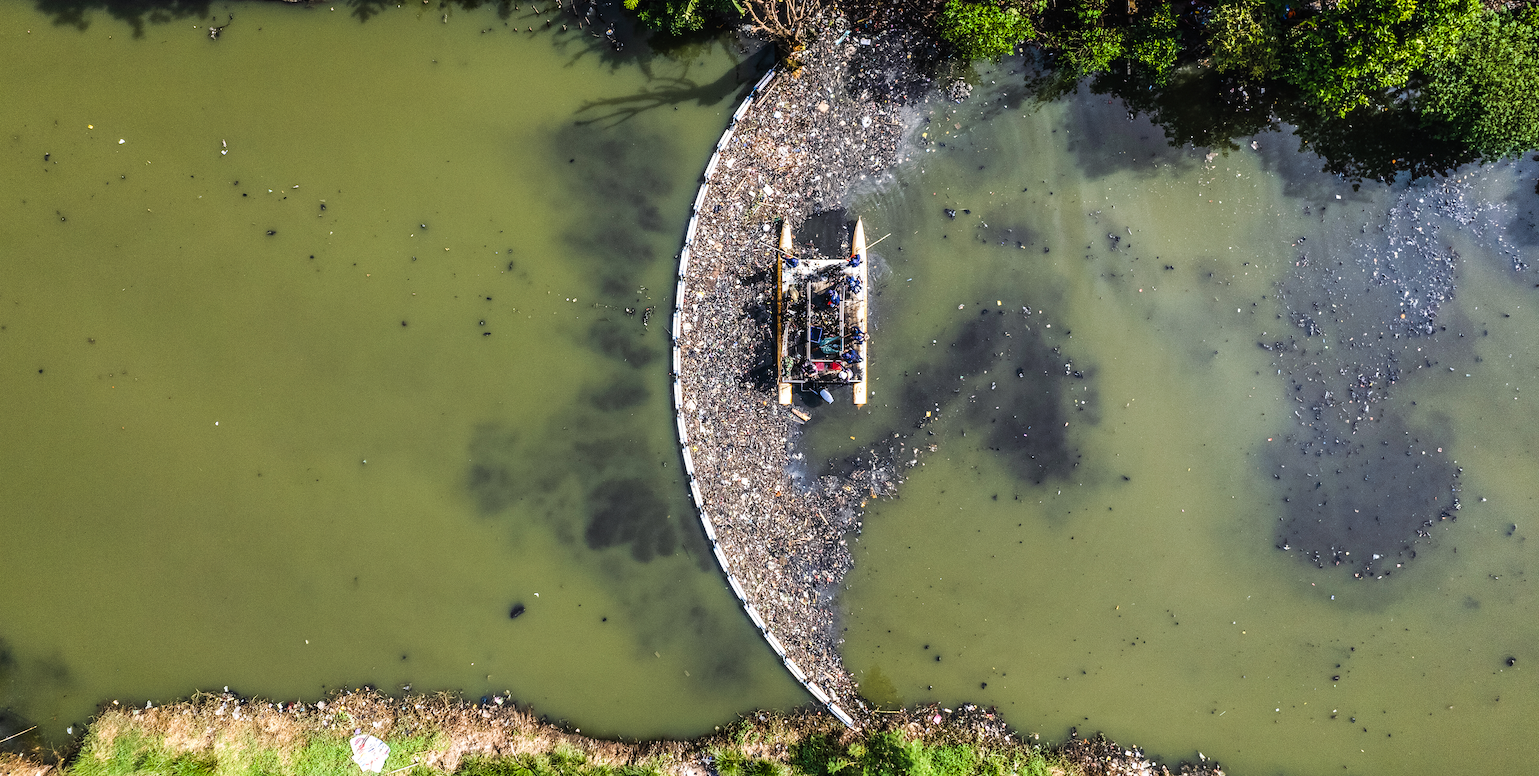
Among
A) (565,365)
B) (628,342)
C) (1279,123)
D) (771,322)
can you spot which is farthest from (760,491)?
(1279,123)

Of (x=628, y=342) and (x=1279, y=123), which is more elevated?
(x=1279, y=123)

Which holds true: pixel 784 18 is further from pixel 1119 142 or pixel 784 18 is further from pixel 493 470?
pixel 493 470

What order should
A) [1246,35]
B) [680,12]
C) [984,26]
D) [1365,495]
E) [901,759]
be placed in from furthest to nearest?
[1365,495]
[901,759]
[680,12]
[984,26]
[1246,35]

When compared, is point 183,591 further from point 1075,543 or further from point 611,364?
point 1075,543

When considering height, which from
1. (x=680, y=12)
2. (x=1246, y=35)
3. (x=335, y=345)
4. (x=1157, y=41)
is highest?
(x=1246, y=35)

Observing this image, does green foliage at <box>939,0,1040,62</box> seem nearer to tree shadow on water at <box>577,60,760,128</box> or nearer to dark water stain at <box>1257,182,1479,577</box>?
tree shadow on water at <box>577,60,760,128</box>

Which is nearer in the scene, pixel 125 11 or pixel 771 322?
pixel 771 322

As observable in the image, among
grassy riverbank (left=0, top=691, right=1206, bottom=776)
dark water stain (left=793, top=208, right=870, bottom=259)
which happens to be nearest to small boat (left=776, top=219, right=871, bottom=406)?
dark water stain (left=793, top=208, right=870, bottom=259)
